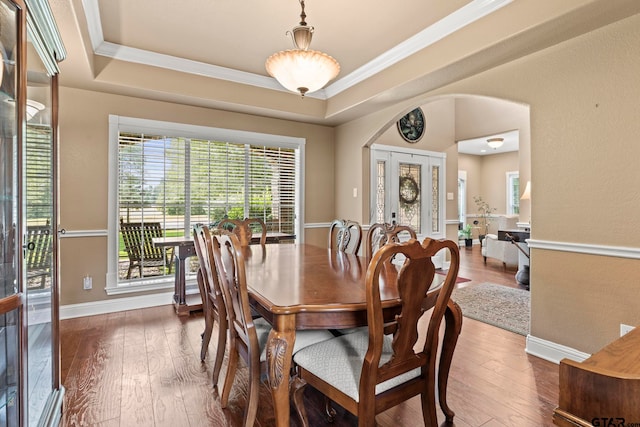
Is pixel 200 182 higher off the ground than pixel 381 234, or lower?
higher

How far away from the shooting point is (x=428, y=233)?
561 centimetres

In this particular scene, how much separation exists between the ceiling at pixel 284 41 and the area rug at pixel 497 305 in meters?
2.37

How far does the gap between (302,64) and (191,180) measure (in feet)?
7.51

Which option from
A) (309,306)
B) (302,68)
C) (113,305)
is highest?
(302,68)

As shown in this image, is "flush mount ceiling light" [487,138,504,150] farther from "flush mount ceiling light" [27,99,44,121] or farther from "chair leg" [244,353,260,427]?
"flush mount ceiling light" [27,99,44,121]

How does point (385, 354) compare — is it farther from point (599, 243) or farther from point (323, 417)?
point (599, 243)

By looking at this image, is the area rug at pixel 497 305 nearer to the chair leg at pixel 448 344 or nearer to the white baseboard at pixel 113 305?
the chair leg at pixel 448 344

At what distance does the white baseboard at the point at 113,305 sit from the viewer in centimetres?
335

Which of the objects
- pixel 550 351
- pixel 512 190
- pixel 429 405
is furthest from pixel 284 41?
pixel 512 190

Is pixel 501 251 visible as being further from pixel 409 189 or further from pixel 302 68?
pixel 302 68

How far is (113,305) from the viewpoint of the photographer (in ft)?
11.7

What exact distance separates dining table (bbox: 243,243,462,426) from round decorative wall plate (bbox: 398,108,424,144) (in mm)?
3668

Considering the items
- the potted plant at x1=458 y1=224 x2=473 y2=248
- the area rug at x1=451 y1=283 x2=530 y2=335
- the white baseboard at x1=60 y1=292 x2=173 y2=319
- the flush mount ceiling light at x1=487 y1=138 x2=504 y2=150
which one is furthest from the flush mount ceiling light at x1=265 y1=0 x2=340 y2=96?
the potted plant at x1=458 y1=224 x2=473 y2=248

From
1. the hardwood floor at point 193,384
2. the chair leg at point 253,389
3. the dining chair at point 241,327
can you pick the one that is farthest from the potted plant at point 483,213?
the chair leg at point 253,389
